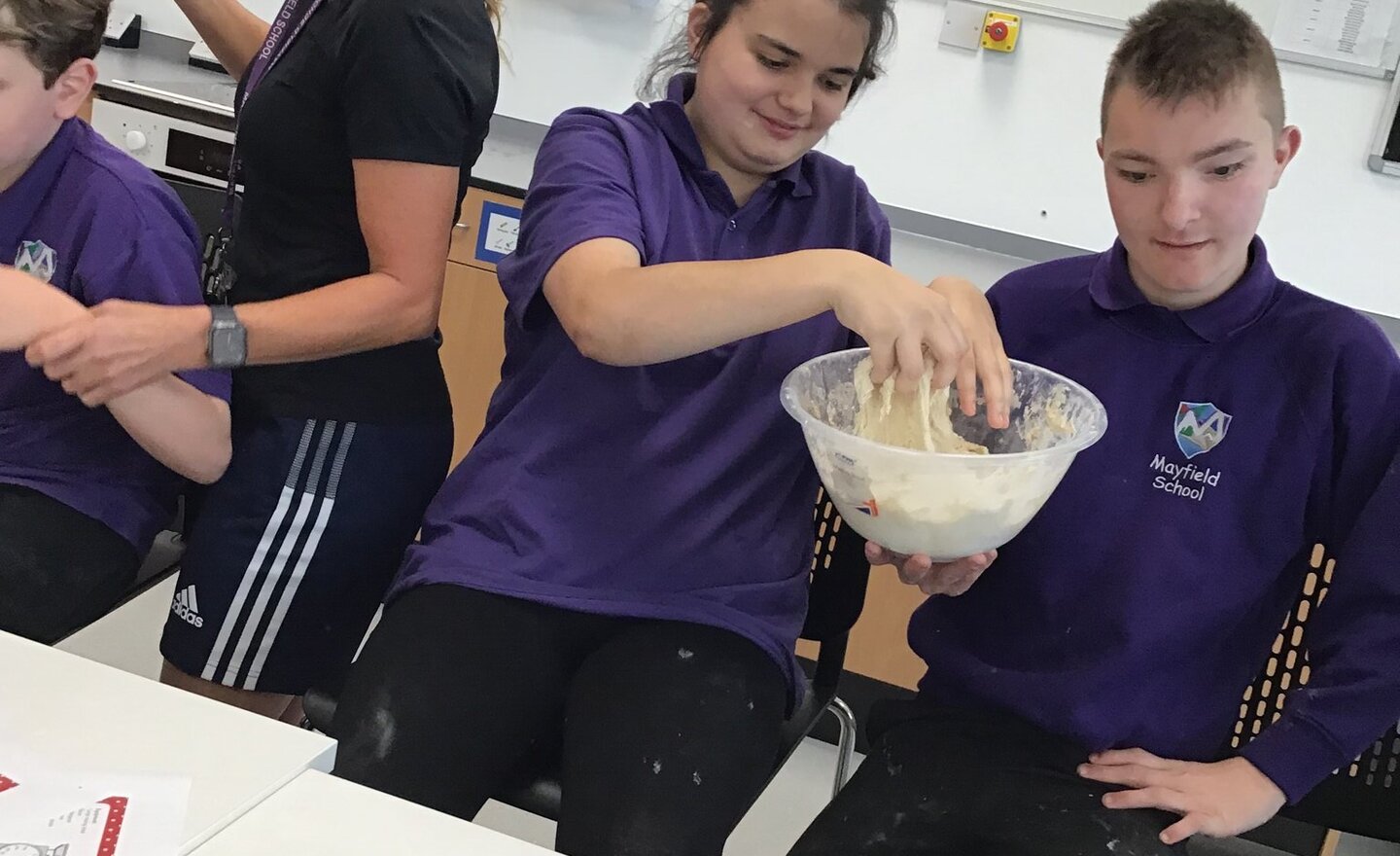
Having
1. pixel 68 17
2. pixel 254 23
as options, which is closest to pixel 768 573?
pixel 68 17

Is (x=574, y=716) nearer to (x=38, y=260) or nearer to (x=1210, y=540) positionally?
(x=1210, y=540)

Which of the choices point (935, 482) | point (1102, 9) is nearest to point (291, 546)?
point (935, 482)

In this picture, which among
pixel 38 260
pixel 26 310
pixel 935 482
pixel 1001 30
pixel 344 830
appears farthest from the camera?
pixel 1001 30

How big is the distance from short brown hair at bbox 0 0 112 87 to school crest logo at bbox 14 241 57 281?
16cm

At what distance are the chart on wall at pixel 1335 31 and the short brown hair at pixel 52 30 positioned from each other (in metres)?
1.89

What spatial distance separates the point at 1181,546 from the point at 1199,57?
0.45 metres

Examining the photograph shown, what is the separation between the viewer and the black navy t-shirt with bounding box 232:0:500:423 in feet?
3.95

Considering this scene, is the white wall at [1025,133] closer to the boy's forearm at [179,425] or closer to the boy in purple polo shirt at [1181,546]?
the boy in purple polo shirt at [1181,546]

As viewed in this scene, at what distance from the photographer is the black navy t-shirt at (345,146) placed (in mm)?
1205

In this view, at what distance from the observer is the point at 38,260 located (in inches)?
50.8

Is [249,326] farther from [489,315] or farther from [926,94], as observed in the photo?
[926,94]

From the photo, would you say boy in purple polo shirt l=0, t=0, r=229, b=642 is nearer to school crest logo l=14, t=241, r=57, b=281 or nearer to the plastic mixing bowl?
school crest logo l=14, t=241, r=57, b=281

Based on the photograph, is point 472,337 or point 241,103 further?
point 472,337

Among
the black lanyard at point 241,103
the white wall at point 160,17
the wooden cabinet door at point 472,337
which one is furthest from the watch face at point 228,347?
the white wall at point 160,17
